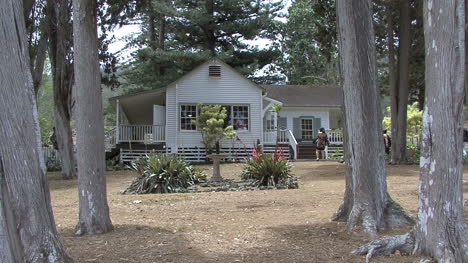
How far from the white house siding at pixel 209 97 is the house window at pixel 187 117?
0.28m

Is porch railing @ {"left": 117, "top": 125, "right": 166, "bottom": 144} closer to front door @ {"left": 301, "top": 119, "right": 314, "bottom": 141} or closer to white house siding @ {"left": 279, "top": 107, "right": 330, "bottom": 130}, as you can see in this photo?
white house siding @ {"left": 279, "top": 107, "right": 330, "bottom": 130}

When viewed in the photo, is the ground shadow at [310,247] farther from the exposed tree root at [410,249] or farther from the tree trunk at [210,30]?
the tree trunk at [210,30]

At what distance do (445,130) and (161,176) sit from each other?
8915mm

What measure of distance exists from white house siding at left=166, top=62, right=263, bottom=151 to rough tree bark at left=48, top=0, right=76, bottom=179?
6.51m

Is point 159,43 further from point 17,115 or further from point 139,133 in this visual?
point 17,115

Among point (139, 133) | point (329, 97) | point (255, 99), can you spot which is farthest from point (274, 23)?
point (139, 133)

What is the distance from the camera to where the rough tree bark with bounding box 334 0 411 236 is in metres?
5.84

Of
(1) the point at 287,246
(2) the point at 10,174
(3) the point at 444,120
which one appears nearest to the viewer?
(2) the point at 10,174

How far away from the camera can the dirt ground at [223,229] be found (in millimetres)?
4867

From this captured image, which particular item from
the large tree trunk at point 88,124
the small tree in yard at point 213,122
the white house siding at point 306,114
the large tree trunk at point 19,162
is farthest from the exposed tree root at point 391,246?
the white house siding at point 306,114

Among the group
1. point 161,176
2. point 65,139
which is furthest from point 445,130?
point 65,139

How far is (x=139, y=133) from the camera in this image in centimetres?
2241

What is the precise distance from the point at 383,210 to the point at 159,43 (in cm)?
2658

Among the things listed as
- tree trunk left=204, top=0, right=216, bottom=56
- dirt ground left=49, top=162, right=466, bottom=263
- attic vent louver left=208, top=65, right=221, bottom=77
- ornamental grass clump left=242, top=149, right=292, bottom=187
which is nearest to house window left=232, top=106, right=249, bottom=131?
attic vent louver left=208, top=65, right=221, bottom=77
